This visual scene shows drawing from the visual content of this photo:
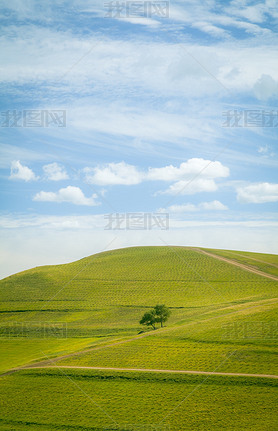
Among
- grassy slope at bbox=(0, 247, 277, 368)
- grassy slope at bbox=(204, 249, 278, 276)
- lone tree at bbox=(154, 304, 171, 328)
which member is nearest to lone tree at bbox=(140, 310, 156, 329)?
lone tree at bbox=(154, 304, 171, 328)

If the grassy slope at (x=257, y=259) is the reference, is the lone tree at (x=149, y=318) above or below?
below

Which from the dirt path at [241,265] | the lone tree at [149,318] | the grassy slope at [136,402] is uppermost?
the dirt path at [241,265]

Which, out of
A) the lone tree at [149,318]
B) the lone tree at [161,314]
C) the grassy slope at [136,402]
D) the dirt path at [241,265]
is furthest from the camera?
the dirt path at [241,265]

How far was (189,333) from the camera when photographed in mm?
70500

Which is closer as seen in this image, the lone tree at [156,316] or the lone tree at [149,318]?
the lone tree at [149,318]

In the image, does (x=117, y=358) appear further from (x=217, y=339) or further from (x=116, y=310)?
(x=116, y=310)

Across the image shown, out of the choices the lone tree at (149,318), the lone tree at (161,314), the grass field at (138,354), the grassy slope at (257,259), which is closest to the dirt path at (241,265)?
the grassy slope at (257,259)

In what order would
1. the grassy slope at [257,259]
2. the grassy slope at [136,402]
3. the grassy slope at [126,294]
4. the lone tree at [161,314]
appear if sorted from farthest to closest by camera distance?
the grassy slope at [257,259] < the lone tree at [161,314] < the grassy slope at [126,294] < the grassy slope at [136,402]

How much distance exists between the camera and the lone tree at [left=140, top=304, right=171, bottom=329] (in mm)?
86688

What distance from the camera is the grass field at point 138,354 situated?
46125 mm

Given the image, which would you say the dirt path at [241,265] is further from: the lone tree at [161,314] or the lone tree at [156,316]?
the lone tree at [156,316]

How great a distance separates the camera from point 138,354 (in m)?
61.8

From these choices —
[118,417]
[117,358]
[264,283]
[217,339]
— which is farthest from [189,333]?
[264,283]

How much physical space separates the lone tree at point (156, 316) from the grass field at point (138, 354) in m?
2.54
